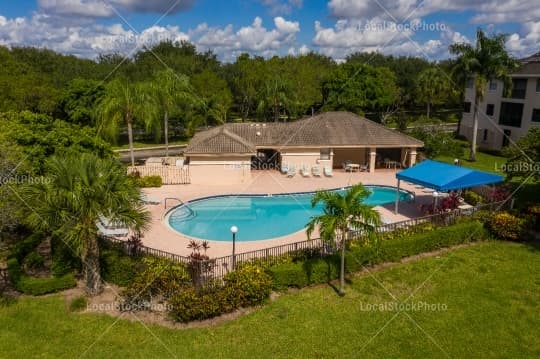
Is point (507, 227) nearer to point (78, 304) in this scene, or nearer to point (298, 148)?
point (298, 148)

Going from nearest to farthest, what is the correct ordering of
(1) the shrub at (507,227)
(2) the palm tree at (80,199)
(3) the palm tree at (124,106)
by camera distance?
(2) the palm tree at (80,199), (1) the shrub at (507,227), (3) the palm tree at (124,106)

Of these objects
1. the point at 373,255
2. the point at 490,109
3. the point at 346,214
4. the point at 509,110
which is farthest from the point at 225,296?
the point at 490,109

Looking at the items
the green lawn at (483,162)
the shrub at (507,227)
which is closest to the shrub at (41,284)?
the shrub at (507,227)

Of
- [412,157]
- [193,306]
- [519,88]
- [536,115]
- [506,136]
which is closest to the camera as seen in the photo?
[193,306]

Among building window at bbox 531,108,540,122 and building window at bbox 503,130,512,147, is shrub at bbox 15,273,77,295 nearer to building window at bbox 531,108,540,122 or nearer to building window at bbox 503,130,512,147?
building window at bbox 531,108,540,122

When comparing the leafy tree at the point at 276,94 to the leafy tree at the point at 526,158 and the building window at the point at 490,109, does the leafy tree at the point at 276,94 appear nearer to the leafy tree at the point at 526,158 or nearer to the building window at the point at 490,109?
the building window at the point at 490,109

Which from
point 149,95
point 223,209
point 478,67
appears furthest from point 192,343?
point 478,67

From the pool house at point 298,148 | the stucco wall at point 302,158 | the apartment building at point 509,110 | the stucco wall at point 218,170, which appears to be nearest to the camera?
the stucco wall at point 218,170
